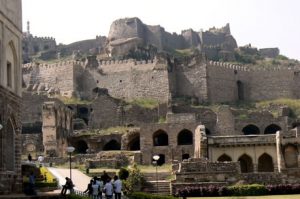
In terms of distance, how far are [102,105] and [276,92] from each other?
21.9 meters

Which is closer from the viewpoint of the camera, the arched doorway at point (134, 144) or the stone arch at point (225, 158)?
the stone arch at point (225, 158)

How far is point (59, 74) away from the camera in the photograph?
7981 centimetres

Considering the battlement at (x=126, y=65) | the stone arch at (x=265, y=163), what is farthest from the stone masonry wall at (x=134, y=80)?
the stone arch at (x=265, y=163)

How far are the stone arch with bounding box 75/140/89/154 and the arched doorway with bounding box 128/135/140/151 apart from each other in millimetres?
4371

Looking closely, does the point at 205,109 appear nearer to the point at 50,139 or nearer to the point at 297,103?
the point at 297,103

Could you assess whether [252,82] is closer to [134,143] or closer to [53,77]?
[134,143]

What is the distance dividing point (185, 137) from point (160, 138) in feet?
7.82

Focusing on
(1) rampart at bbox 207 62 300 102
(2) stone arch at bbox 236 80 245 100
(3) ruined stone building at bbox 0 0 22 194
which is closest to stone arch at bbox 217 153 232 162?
(3) ruined stone building at bbox 0 0 22 194

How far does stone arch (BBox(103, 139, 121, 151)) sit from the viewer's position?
61634 mm

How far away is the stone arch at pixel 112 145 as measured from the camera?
61.6 metres

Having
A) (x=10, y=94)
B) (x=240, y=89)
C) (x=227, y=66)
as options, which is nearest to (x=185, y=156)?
(x=227, y=66)

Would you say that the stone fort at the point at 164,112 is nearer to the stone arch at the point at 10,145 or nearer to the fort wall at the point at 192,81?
the fort wall at the point at 192,81

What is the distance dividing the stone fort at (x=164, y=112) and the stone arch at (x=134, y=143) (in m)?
0.10

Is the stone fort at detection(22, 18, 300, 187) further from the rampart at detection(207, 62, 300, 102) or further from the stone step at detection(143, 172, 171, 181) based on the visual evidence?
the stone step at detection(143, 172, 171, 181)
